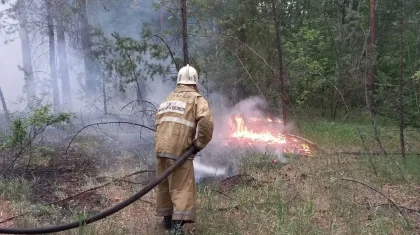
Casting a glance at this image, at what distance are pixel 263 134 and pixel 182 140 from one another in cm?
692

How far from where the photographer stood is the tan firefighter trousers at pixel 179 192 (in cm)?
454

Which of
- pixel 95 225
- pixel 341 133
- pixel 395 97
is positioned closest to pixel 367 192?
pixel 95 225

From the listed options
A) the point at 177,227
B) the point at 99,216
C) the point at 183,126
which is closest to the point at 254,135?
the point at 183,126

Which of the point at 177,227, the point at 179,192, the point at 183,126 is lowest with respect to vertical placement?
the point at 177,227

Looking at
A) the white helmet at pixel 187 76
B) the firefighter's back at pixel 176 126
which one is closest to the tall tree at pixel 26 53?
the white helmet at pixel 187 76

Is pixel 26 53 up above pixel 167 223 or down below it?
above

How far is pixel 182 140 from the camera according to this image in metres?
4.62

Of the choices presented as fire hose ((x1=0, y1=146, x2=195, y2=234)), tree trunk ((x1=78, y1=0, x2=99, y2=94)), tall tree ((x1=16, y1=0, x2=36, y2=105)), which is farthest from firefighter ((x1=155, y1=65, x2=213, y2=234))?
tall tree ((x1=16, y1=0, x2=36, y2=105))

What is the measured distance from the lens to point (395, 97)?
40.3ft

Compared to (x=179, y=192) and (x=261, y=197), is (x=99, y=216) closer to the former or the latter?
(x=179, y=192)

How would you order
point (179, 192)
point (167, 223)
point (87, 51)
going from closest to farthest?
point (179, 192) → point (167, 223) → point (87, 51)

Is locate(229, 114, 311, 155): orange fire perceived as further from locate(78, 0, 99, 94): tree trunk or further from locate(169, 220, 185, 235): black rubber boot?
locate(78, 0, 99, 94): tree trunk

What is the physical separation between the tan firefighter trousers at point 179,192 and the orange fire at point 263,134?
534 cm

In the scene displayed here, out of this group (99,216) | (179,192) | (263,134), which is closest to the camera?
(99,216)
